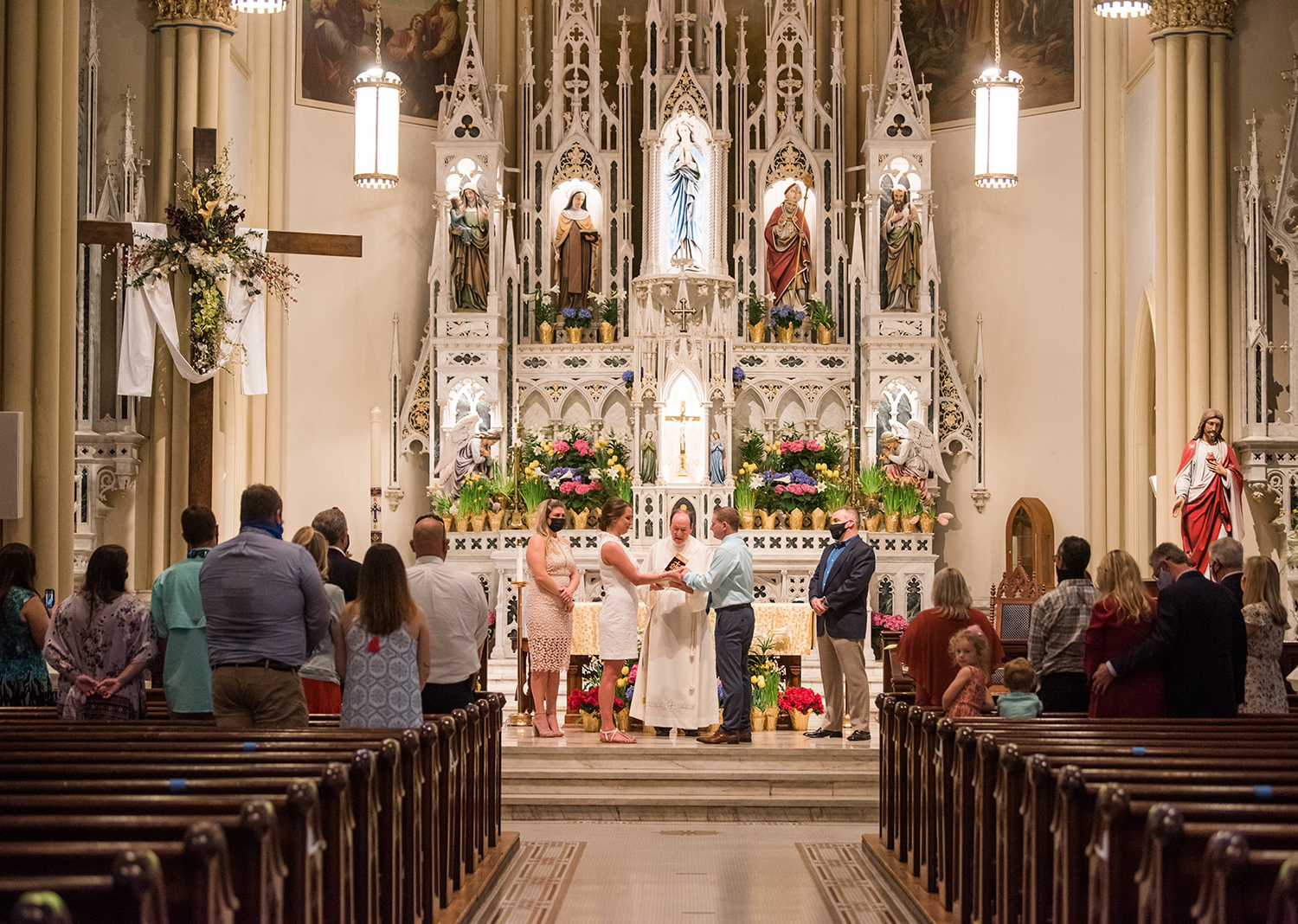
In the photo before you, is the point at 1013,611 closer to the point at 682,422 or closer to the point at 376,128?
the point at 682,422

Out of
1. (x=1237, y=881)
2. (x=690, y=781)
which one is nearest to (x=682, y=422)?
(x=690, y=781)

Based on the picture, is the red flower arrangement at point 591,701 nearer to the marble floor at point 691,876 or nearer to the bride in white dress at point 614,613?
the bride in white dress at point 614,613

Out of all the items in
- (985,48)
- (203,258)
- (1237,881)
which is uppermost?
(985,48)

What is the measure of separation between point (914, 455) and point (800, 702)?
5.37 meters

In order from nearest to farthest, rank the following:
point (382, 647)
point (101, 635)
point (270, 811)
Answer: point (270, 811) < point (382, 647) < point (101, 635)

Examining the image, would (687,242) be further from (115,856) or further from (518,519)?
(115,856)

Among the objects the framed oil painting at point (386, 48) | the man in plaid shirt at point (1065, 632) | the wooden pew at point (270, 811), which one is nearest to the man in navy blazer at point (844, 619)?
the man in plaid shirt at point (1065, 632)

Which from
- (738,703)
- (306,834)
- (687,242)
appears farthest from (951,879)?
(687,242)

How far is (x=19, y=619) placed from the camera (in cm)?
667

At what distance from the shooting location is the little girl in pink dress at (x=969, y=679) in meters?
7.02

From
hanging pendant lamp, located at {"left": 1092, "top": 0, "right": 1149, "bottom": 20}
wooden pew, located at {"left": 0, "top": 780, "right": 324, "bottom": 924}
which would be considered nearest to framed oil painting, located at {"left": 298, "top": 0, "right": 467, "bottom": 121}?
hanging pendant lamp, located at {"left": 1092, "top": 0, "right": 1149, "bottom": 20}

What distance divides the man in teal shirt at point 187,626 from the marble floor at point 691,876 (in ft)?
4.97

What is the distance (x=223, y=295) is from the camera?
1018 cm

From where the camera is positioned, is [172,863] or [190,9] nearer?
[172,863]
